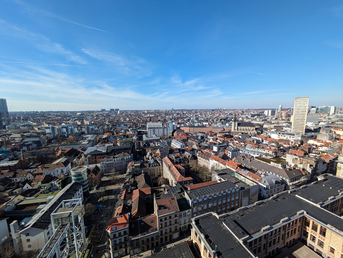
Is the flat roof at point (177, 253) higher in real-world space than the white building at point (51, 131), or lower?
lower

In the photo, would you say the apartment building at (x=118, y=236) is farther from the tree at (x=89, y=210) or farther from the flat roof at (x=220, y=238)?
the tree at (x=89, y=210)

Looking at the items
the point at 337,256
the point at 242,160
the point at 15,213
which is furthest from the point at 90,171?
the point at 337,256

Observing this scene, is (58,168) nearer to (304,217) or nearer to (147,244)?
(147,244)

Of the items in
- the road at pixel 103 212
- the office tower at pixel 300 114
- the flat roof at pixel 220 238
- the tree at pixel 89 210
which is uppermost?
the office tower at pixel 300 114

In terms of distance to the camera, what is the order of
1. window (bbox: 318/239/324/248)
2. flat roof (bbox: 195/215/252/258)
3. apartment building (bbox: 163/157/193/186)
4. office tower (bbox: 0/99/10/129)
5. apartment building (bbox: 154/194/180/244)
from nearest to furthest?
flat roof (bbox: 195/215/252/258)
window (bbox: 318/239/324/248)
apartment building (bbox: 154/194/180/244)
apartment building (bbox: 163/157/193/186)
office tower (bbox: 0/99/10/129)

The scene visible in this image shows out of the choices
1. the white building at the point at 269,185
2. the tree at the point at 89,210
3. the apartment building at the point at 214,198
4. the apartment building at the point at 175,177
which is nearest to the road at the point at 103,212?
the tree at the point at 89,210

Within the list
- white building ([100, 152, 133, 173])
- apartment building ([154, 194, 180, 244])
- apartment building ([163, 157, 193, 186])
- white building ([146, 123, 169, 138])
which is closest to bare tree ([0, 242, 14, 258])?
apartment building ([154, 194, 180, 244])

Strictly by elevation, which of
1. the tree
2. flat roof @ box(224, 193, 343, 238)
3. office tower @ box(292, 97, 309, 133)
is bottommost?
the tree

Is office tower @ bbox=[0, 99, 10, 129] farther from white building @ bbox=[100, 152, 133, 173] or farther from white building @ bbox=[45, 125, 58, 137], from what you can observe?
white building @ bbox=[100, 152, 133, 173]

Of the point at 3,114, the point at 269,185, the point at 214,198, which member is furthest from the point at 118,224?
the point at 3,114
